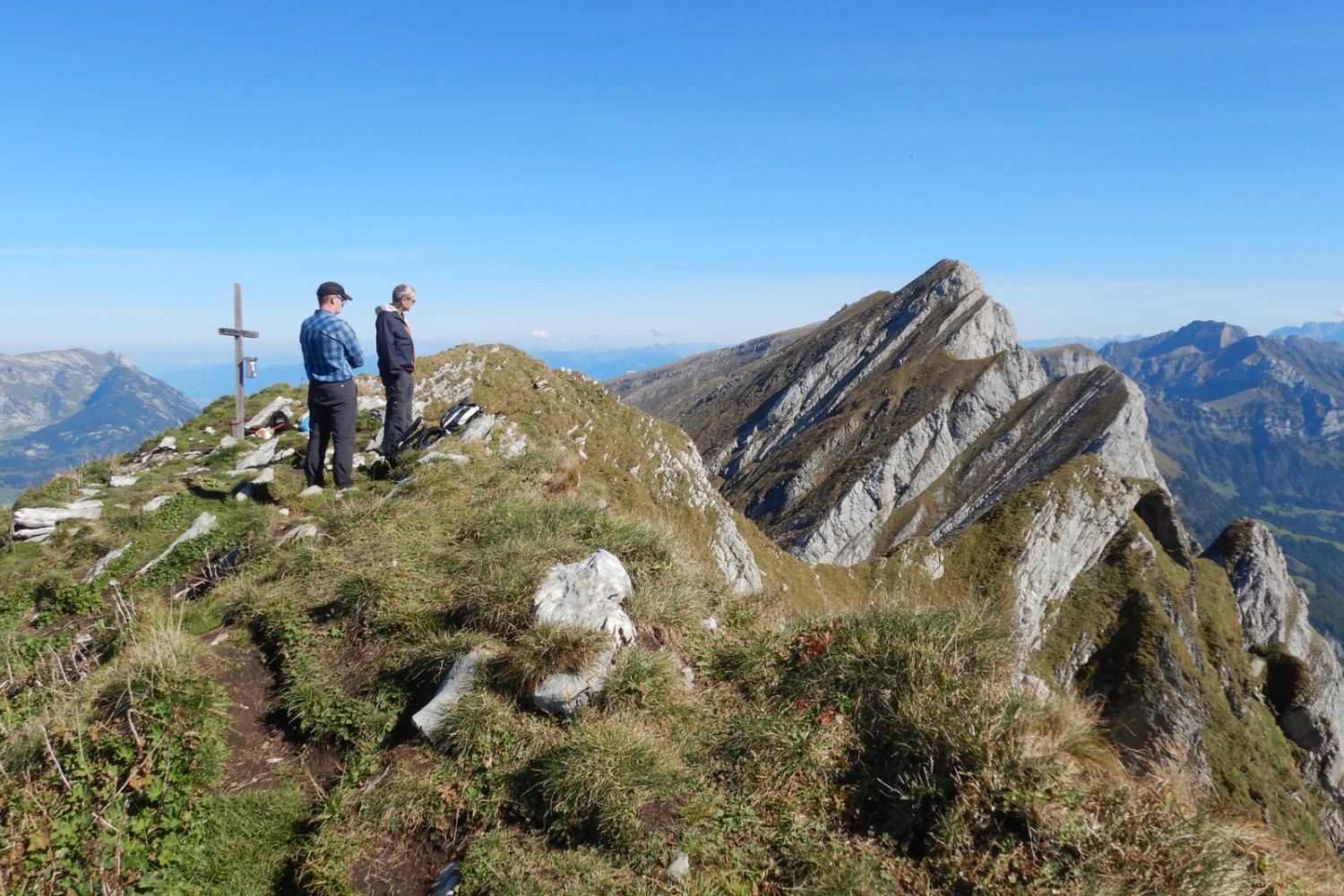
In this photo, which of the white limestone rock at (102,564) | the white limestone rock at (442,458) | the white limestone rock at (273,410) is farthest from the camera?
the white limestone rock at (273,410)

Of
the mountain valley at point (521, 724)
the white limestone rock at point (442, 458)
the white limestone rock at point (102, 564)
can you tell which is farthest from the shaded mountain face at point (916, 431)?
the mountain valley at point (521, 724)

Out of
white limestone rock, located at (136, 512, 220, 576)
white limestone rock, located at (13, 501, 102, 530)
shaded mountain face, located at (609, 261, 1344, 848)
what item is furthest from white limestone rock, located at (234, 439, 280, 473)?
shaded mountain face, located at (609, 261, 1344, 848)

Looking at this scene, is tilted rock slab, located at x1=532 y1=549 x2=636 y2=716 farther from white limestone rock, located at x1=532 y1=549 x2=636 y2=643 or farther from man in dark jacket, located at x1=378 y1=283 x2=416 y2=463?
man in dark jacket, located at x1=378 y1=283 x2=416 y2=463

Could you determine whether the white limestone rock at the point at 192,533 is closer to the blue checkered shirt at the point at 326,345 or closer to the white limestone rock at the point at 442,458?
the blue checkered shirt at the point at 326,345

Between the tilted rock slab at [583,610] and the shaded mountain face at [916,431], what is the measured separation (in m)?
113

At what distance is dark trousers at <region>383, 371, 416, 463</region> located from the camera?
14.6 meters

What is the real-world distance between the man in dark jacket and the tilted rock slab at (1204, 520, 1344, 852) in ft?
338

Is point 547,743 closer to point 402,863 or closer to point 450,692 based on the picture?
point 450,692

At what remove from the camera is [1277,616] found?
319 feet

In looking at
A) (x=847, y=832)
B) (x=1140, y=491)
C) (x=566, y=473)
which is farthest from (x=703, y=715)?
(x=1140, y=491)

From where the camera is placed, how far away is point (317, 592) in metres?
8.77

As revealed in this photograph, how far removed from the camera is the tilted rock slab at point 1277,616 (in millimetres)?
75750

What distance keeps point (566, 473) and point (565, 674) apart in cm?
702

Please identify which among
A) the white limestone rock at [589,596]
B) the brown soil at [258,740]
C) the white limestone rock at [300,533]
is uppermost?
the white limestone rock at [589,596]
